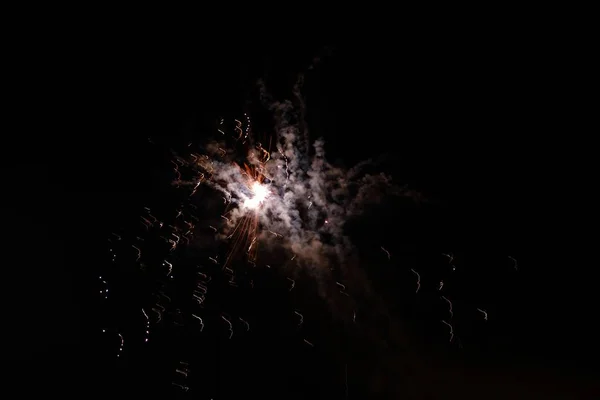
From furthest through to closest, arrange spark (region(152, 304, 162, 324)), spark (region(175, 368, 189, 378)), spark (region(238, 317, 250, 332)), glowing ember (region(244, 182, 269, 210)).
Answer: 1. spark (region(175, 368, 189, 378))
2. spark (region(238, 317, 250, 332))
3. spark (region(152, 304, 162, 324))
4. glowing ember (region(244, 182, 269, 210))

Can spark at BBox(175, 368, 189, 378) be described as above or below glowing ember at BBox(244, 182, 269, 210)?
below

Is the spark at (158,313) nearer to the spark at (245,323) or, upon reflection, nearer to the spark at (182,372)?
the spark at (182,372)

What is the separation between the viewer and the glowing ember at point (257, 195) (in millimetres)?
6301

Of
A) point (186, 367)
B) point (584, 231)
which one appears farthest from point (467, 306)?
point (186, 367)

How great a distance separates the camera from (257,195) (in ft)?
20.9

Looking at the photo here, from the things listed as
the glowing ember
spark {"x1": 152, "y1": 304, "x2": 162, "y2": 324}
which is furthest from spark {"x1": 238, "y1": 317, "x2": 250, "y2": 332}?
the glowing ember

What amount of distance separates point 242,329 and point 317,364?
1751 mm

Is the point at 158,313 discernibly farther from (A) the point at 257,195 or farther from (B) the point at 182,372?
(A) the point at 257,195

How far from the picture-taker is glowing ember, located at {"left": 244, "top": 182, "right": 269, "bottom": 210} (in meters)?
6.30

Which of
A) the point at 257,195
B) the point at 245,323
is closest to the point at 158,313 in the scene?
the point at 245,323

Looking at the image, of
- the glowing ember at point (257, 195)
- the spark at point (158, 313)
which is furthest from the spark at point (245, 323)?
the glowing ember at point (257, 195)

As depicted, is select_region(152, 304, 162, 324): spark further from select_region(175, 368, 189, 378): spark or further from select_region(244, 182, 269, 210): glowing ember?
select_region(244, 182, 269, 210): glowing ember

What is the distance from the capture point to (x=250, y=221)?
6.55m

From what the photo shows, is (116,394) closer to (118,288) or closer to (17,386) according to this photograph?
(17,386)
